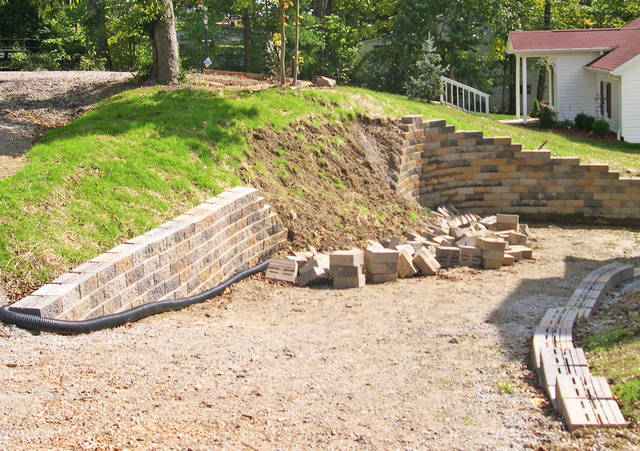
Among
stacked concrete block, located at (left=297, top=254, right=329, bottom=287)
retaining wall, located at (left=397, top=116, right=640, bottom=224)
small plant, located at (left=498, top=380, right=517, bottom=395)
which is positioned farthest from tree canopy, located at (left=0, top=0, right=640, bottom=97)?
small plant, located at (left=498, top=380, right=517, bottom=395)

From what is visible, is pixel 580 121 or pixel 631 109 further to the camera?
pixel 580 121

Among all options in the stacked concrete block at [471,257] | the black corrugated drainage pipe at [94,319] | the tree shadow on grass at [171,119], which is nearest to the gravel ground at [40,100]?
the tree shadow on grass at [171,119]

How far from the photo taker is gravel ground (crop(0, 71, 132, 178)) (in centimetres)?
1367

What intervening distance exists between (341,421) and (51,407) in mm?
2048

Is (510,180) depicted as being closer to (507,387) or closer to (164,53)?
(164,53)

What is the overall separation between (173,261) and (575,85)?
74.3 ft

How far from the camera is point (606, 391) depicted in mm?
5992

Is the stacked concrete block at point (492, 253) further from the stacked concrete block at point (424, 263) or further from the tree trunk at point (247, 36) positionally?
the tree trunk at point (247, 36)

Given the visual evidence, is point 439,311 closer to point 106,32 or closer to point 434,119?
point 434,119

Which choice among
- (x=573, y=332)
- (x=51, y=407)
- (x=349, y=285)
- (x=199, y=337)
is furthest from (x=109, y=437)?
(x=349, y=285)

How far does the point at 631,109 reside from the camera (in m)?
25.0

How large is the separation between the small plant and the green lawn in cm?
467

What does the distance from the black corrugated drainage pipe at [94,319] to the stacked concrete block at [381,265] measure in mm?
2648

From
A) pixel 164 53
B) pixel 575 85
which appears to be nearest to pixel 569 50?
pixel 575 85
